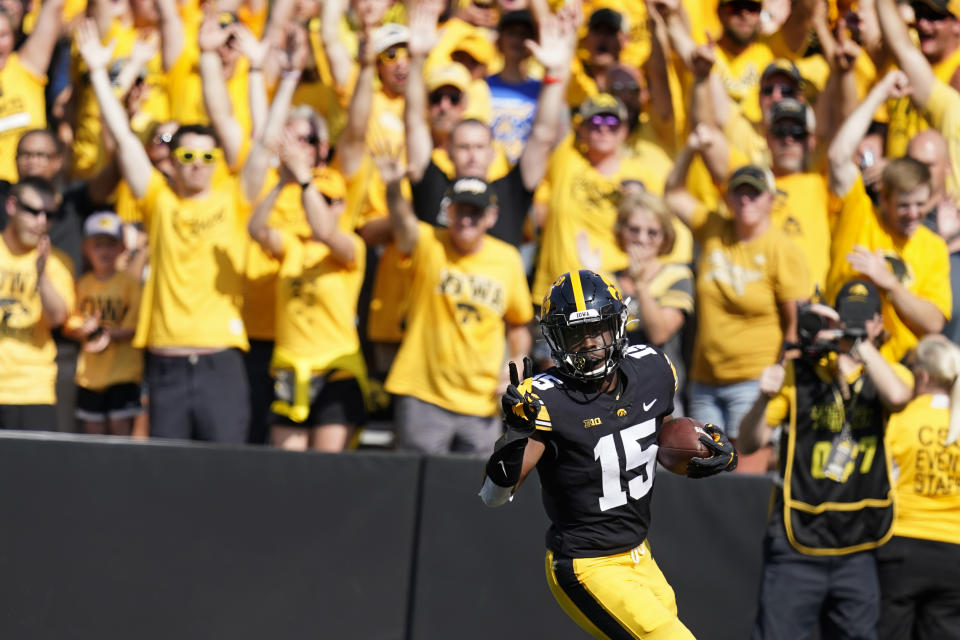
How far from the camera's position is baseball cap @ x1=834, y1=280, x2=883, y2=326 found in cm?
651

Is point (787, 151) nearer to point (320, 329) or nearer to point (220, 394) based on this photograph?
point (320, 329)

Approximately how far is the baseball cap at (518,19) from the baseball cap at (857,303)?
11.3 feet

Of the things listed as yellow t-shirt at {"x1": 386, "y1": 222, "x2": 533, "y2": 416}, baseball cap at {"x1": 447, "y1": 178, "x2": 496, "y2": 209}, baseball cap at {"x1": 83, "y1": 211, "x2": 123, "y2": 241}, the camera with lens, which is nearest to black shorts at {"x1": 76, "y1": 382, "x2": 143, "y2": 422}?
baseball cap at {"x1": 83, "y1": 211, "x2": 123, "y2": 241}

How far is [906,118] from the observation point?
342 inches

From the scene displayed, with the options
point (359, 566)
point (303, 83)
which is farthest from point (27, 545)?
point (303, 83)

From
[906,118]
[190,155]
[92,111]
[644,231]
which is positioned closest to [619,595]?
[644,231]

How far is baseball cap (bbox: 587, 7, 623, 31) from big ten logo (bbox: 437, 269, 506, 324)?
2.54 metres

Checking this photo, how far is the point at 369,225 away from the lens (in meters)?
8.23

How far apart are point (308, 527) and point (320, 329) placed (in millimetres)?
1258

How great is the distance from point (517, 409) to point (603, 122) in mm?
3967

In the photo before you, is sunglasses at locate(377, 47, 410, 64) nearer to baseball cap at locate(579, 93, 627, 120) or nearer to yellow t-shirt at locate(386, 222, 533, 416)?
baseball cap at locate(579, 93, 627, 120)

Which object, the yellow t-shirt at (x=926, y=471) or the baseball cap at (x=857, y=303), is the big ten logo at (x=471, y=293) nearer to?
the baseball cap at (x=857, y=303)

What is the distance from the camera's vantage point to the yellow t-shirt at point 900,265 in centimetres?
755

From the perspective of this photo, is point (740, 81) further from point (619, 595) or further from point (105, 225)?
point (619, 595)
